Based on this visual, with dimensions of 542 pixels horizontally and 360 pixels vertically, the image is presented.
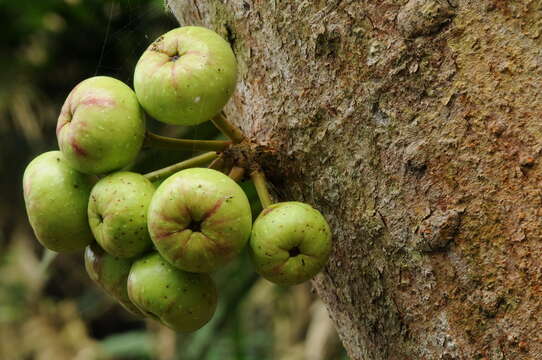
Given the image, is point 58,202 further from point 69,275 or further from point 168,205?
point 69,275

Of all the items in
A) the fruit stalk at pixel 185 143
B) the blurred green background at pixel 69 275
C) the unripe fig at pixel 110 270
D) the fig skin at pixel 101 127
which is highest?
the fig skin at pixel 101 127

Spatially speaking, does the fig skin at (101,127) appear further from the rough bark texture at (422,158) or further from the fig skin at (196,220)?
the rough bark texture at (422,158)

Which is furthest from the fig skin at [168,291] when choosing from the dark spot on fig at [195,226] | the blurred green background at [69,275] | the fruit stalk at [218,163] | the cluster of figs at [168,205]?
the blurred green background at [69,275]

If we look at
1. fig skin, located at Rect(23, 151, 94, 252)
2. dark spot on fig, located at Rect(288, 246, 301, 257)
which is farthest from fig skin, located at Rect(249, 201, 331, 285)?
fig skin, located at Rect(23, 151, 94, 252)

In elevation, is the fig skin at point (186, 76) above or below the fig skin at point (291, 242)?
above

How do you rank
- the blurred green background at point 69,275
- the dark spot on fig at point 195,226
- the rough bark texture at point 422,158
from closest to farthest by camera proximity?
the rough bark texture at point 422,158, the dark spot on fig at point 195,226, the blurred green background at point 69,275

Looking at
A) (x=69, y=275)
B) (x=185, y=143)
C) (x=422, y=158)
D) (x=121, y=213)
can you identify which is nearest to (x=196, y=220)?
(x=121, y=213)
